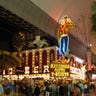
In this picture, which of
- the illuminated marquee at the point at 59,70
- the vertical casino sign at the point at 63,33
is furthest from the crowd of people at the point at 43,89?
the vertical casino sign at the point at 63,33

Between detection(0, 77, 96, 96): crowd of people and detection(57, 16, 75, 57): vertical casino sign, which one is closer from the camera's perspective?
detection(0, 77, 96, 96): crowd of people

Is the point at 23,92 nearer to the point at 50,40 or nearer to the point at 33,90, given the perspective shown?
the point at 33,90

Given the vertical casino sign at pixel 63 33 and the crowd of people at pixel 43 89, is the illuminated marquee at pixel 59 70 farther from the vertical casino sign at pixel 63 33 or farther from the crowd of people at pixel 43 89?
the vertical casino sign at pixel 63 33

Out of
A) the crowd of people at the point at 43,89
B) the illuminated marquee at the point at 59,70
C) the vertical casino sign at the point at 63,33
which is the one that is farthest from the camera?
the vertical casino sign at the point at 63,33

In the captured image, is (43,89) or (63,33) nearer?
(43,89)

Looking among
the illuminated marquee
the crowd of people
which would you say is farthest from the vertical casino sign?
the crowd of people

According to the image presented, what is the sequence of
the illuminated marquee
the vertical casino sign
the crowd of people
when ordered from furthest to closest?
the vertical casino sign → the illuminated marquee → the crowd of people

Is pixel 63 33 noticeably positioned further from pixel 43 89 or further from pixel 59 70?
pixel 43 89

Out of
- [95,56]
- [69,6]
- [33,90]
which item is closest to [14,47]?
[69,6]

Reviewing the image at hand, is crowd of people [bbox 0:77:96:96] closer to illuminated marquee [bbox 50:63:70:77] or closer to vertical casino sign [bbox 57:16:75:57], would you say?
illuminated marquee [bbox 50:63:70:77]

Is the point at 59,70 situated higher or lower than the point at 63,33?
lower

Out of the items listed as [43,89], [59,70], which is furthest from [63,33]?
[43,89]

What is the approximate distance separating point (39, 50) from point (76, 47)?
9.54 meters

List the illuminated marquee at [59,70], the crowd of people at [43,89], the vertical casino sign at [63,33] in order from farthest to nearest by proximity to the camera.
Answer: the vertical casino sign at [63,33], the illuminated marquee at [59,70], the crowd of people at [43,89]
